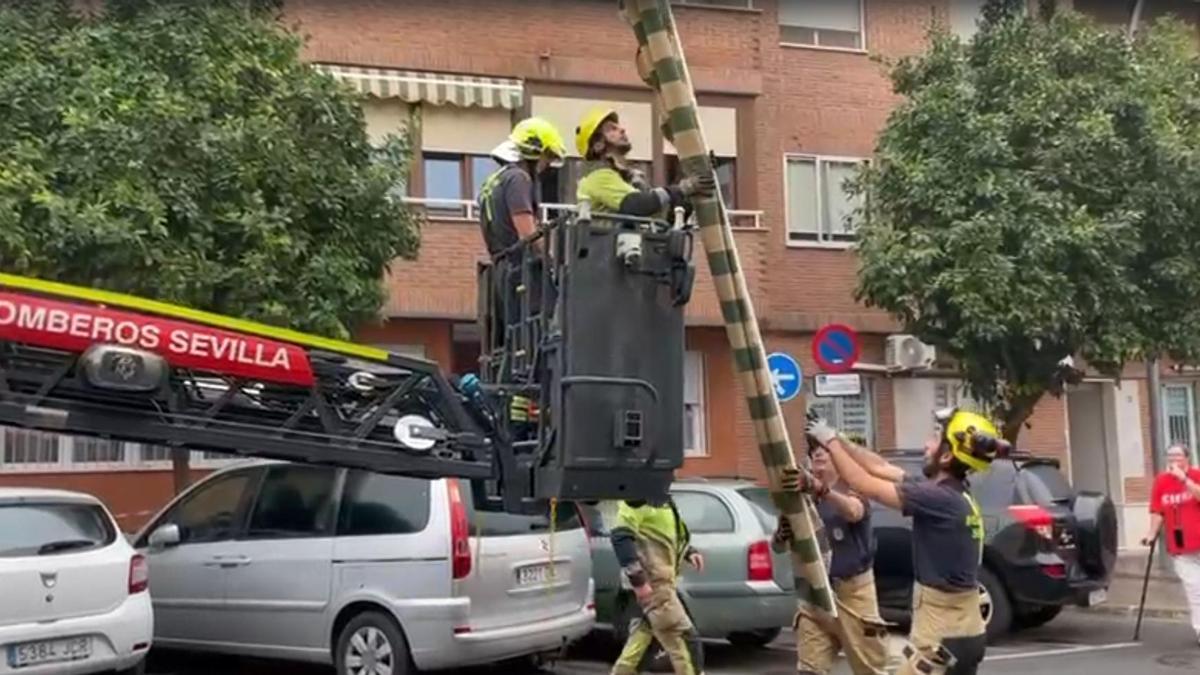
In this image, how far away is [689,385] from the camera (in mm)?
20516

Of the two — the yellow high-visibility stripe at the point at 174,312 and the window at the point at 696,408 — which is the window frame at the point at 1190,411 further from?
the yellow high-visibility stripe at the point at 174,312

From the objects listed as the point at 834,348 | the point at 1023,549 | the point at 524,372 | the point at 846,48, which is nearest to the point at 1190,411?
the point at 846,48

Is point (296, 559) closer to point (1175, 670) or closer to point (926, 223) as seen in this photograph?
point (1175, 670)

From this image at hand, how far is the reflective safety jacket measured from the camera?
356 inches

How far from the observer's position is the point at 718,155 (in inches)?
792

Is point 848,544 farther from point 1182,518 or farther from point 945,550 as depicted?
point 1182,518

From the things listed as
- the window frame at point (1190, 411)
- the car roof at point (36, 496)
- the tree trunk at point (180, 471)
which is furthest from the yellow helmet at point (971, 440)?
the window frame at point (1190, 411)

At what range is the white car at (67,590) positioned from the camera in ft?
30.3

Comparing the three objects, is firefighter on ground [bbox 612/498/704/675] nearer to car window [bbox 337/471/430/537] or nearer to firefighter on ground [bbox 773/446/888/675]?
firefighter on ground [bbox 773/446/888/675]

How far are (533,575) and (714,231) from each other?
5.60 meters

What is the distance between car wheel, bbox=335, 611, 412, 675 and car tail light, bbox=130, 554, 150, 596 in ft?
4.29

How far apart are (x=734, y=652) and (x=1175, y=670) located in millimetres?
3375

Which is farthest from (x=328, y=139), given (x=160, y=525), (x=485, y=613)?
(x=485, y=613)

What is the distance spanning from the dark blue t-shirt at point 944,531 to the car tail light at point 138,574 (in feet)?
17.2
